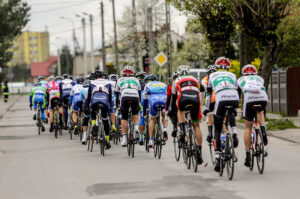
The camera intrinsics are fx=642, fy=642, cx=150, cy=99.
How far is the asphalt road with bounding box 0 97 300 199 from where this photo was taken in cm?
891

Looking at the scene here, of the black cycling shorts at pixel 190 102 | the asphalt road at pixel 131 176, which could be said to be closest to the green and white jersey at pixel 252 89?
the black cycling shorts at pixel 190 102

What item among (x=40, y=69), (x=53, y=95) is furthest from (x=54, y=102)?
(x=40, y=69)

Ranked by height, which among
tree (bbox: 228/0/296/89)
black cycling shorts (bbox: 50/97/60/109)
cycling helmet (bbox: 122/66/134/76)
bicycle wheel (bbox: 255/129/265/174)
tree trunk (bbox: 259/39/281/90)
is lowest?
bicycle wheel (bbox: 255/129/265/174)

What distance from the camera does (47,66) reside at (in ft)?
581

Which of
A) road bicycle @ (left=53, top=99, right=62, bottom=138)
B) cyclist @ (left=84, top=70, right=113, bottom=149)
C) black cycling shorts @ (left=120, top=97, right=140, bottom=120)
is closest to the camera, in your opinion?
black cycling shorts @ (left=120, top=97, right=140, bottom=120)

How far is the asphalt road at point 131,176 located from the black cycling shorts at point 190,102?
3.35 feet

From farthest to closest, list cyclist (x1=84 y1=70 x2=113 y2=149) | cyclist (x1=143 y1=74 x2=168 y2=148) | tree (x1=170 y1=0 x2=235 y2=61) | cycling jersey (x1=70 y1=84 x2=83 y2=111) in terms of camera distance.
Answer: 1. tree (x1=170 y1=0 x2=235 y2=61)
2. cycling jersey (x1=70 y1=84 x2=83 y2=111)
3. cyclist (x1=84 y1=70 x2=113 y2=149)
4. cyclist (x1=143 y1=74 x2=168 y2=148)

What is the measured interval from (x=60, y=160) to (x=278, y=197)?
6312 mm

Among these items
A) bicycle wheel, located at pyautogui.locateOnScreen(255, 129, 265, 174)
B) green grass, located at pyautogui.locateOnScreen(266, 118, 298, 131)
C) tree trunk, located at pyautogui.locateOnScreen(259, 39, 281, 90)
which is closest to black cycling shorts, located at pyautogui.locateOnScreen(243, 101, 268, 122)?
bicycle wheel, located at pyautogui.locateOnScreen(255, 129, 265, 174)

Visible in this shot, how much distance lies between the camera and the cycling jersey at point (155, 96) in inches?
524

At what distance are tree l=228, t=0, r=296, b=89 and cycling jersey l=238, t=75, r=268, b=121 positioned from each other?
11.8 metres

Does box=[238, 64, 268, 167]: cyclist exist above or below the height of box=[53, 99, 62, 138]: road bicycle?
above

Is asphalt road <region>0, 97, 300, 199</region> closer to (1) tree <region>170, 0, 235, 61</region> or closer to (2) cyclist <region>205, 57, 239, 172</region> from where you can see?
(2) cyclist <region>205, 57, 239, 172</region>

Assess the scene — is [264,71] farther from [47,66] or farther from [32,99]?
[47,66]
